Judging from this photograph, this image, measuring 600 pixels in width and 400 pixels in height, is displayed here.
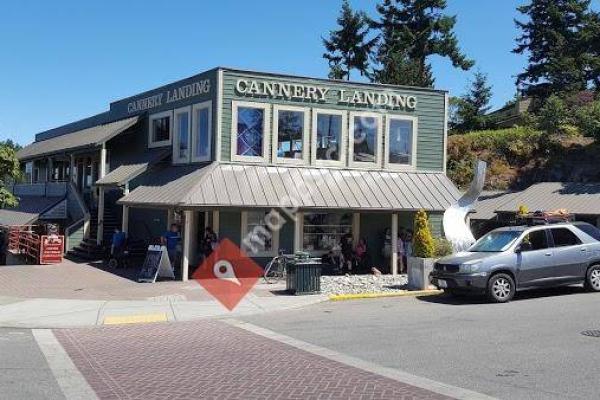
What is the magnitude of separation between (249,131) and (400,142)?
5.63m

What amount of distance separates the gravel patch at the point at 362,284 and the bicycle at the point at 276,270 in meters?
1.29

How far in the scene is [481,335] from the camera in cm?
1104

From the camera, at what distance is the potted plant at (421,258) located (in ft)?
56.3

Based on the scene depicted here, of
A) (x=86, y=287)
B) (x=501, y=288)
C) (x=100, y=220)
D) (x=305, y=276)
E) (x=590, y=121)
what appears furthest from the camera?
(x=590, y=121)

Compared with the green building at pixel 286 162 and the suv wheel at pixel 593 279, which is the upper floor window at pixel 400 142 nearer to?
the green building at pixel 286 162

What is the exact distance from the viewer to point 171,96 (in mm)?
23719

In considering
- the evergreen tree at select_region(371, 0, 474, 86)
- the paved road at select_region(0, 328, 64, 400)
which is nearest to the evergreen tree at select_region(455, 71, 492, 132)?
the evergreen tree at select_region(371, 0, 474, 86)

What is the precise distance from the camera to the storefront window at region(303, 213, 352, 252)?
72.2 ft

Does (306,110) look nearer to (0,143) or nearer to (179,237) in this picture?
(179,237)

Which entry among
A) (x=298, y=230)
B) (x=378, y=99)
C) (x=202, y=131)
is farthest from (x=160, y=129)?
(x=378, y=99)

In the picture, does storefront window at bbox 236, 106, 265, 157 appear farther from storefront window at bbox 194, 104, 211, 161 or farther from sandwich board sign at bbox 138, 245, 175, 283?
sandwich board sign at bbox 138, 245, 175, 283

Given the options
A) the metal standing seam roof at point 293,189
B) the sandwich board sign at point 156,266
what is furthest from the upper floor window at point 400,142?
the sandwich board sign at point 156,266

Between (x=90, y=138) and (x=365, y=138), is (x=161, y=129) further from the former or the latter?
(x=365, y=138)

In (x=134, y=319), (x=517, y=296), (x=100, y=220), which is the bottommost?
(x=134, y=319)
